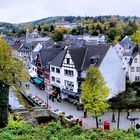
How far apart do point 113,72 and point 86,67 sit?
3.75 meters

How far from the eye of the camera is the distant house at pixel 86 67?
5281 cm

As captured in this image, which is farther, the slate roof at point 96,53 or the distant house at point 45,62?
the distant house at point 45,62

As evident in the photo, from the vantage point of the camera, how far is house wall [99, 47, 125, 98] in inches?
2072

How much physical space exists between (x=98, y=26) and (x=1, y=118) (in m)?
110

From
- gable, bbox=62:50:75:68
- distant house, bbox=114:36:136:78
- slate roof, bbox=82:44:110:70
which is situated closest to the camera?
slate roof, bbox=82:44:110:70

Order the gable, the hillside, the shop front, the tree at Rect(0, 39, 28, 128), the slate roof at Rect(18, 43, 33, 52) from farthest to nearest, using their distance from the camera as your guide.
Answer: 1. the slate roof at Rect(18, 43, 33, 52)
2. the shop front
3. the gable
4. the tree at Rect(0, 39, 28, 128)
5. the hillside

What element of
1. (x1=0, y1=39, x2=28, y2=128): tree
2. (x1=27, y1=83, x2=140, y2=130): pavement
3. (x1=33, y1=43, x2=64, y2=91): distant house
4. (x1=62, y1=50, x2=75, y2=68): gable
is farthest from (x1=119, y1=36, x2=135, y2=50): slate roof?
(x1=0, y1=39, x2=28, y2=128): tree

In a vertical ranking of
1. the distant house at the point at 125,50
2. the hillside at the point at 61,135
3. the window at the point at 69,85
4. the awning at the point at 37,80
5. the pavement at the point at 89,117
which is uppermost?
the hillside at the point at 61,135

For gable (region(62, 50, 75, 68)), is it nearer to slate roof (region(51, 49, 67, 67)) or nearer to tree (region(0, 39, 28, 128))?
slate roof (region(51, 49, 67, 67))

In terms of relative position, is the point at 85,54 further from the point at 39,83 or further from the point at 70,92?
the point at 39,83

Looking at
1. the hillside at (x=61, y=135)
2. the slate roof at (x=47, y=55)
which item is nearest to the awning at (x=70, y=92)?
the slate roof at (x=47, y=55)

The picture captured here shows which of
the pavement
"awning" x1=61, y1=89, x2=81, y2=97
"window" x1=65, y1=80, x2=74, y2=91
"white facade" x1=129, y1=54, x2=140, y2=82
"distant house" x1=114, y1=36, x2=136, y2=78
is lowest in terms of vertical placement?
the pavement

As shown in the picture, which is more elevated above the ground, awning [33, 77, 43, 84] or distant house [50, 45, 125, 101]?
distant house [50, 45, 125, 101]

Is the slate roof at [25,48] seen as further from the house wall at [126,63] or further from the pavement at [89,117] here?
the pavement at [89,117]
